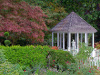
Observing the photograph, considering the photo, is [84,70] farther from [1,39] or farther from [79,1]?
[79,1]

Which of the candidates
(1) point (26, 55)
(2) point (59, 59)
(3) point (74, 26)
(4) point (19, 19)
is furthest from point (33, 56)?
(3) point (74, 26)

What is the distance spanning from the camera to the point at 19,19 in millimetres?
12320

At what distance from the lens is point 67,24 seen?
14711 millimetres

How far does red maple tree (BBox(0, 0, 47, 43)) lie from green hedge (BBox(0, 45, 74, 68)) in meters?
2.59

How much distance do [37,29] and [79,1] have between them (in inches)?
415

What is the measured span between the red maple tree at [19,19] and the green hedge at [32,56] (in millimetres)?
2589

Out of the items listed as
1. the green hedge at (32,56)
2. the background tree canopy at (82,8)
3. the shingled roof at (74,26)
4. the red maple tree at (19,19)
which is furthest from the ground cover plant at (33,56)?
the background tree canopy at (82,8)

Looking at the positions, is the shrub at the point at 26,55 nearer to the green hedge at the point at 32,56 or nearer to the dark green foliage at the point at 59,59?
the green hedge at the point at 32,56

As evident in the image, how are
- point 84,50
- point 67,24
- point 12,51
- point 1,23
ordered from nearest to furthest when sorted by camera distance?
point 12,51, point 84,50, point 1,23, point 67,24

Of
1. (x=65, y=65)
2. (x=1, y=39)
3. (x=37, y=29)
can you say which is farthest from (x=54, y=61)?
(x=1, y=39)

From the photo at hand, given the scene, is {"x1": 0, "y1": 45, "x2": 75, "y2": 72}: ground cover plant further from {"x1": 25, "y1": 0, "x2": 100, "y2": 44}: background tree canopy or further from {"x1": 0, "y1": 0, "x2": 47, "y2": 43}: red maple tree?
{"x1": 25, "y1": 0, "x2": 100, "y2": 44}: background tree canopy

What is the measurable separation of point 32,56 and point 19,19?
13.3 ft

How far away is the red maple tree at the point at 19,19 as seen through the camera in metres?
11.5

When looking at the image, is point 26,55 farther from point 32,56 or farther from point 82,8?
point 82,8
